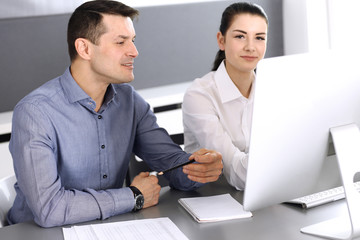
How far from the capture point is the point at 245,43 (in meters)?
2.17

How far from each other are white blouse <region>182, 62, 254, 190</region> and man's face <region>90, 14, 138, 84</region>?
338 millimetres

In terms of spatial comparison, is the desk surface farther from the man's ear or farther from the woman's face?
the woman's face

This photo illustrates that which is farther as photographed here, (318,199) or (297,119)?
(318,199)

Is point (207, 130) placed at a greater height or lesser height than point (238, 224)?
greater

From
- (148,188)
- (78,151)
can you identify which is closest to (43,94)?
(78,151)

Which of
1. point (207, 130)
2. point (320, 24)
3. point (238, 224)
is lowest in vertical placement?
point (238, 224)

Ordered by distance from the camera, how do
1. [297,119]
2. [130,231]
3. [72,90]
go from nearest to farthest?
[297,119], [130,231], [72,90]

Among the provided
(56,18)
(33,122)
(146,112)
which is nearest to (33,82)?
(56,18)

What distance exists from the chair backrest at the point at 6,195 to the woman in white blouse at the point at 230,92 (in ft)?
2.28

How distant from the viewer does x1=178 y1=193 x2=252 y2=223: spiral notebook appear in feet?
4.72

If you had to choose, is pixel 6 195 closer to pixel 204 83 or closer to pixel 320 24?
pixel 204 83

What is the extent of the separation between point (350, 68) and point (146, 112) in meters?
0.92

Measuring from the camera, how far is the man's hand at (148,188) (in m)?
1.58

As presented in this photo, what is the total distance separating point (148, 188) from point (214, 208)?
0.71 ft
